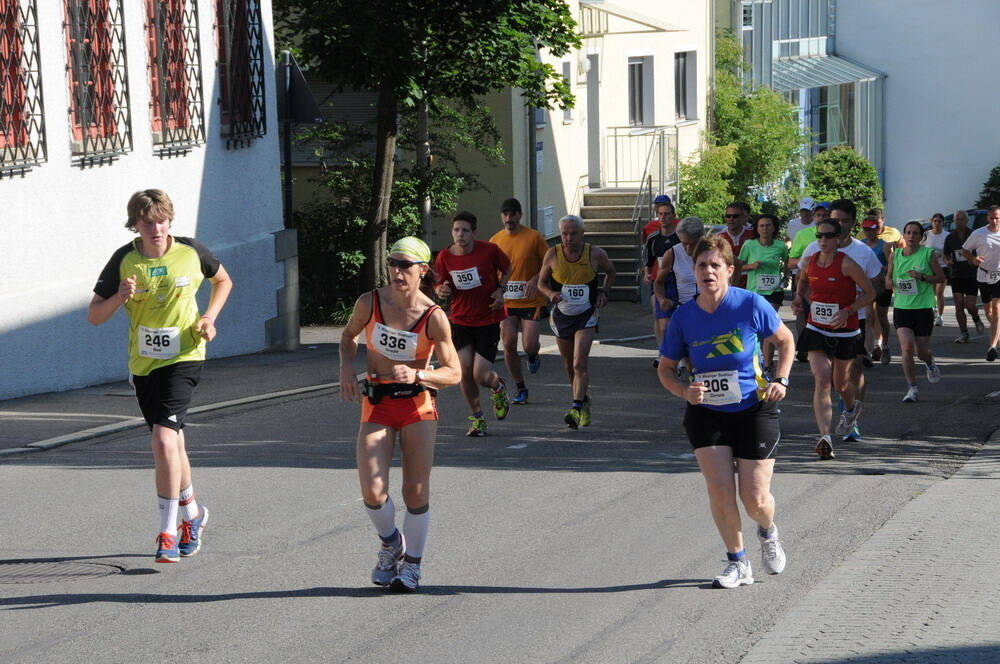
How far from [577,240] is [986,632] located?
6993 mm

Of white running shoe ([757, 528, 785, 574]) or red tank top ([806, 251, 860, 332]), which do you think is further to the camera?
red tank top ([806, 251, 860, 332])

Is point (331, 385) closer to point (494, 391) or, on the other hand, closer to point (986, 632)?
point (494, 391)

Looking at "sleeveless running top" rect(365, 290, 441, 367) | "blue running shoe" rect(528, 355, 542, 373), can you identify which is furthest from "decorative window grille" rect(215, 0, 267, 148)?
"sleeveless running top" rect(365, 290, 441, 367)

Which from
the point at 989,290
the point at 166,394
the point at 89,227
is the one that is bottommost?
the point at 989,290

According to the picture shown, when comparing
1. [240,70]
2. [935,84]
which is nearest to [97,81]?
[240,70]

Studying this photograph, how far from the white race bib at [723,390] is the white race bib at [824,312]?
447cm

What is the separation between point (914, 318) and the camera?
572 inches

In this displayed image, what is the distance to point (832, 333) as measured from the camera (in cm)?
1141

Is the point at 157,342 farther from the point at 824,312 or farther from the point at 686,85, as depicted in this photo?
the point at 686,85

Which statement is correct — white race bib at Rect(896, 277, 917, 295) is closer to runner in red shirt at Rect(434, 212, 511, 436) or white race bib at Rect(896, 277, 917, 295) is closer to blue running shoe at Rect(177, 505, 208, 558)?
runner in red shirt at Rect(434, 212, 511, 436)

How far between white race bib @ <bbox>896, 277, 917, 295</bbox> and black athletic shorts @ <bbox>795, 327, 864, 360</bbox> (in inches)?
119

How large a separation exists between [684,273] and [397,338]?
8.43 metres

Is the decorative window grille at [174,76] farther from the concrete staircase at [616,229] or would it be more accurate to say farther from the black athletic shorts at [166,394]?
the concrete staircase at [616,229]

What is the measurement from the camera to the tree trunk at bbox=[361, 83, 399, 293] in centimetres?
2206
